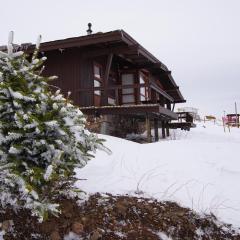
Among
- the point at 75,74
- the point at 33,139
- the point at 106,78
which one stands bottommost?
the point at 33,139

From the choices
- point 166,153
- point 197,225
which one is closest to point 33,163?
point 197,225

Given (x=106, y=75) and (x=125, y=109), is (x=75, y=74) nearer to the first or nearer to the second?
(x=106, y=75)

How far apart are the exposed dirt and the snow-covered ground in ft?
1.30

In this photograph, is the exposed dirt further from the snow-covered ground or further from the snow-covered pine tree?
the snow-covered ground

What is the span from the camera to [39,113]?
591 cm

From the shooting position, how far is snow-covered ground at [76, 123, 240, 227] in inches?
290

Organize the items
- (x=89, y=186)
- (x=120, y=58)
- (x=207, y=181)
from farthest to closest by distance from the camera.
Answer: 1. (x=120, y=58)
2. (x=207, y=181)
3. (x=89, y=186)

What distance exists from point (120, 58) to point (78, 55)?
265 centimetres

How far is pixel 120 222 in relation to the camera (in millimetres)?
6105

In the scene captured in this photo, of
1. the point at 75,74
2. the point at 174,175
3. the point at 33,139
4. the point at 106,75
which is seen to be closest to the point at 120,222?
the point at 33,139

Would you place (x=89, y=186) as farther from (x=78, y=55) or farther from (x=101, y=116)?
(x=78, y=55)

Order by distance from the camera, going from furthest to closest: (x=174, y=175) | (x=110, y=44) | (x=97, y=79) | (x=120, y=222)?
(x=97, y=79)
(x=110, y=44)
(x=174, y=175)
(x=120, y=222)

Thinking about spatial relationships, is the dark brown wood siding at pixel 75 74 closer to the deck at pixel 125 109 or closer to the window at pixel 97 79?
the window at pixel 97 79

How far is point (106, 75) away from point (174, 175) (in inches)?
333
